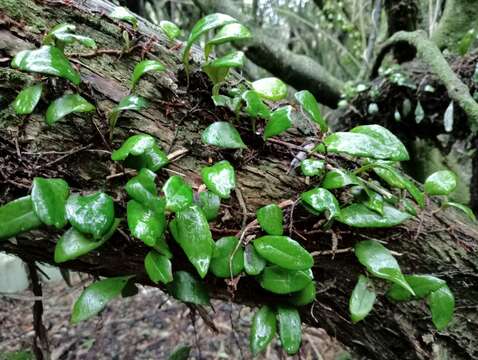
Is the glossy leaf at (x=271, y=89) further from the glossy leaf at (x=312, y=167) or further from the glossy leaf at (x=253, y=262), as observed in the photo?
the glossy leaf at (x=253, y=262)

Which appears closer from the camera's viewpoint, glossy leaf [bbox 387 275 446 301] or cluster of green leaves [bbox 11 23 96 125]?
cluster of green leaves [bbox 11 23 96 125]

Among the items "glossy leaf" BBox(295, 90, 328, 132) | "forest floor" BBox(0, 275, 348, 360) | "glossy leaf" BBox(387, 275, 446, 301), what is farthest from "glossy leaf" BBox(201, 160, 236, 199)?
"forest floor" BBox(0, 275, 348, 360)

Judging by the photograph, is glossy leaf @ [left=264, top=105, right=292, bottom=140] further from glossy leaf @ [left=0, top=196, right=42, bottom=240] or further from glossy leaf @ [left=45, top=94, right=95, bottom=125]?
glossy leaf @ [left=0, top=196, right=42, bottom=240]

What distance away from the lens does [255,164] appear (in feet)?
2.98

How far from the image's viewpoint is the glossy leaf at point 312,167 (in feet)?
2.75

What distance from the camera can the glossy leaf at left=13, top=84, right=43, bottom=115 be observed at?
0.72 meters

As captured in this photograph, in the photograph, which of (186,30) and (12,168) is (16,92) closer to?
(12,168)

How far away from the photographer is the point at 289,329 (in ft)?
2.69

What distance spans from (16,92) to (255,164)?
54 cm

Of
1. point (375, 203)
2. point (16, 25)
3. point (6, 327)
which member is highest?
point (16, 25)

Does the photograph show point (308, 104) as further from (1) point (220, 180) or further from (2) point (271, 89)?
(1) point (220, 180)

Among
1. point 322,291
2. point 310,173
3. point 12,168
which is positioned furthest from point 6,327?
point 310,173

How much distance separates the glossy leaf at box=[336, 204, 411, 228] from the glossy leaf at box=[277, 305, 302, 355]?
243mm

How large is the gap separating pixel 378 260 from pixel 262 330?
303 millimetres
